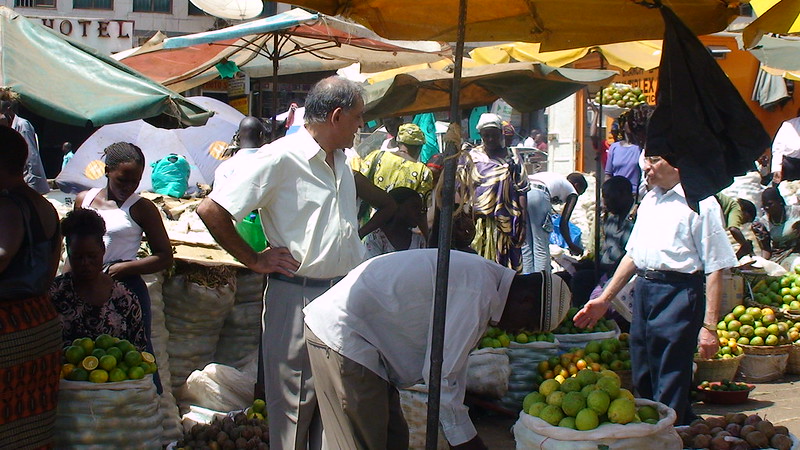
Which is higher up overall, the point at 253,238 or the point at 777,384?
the point at 253,238

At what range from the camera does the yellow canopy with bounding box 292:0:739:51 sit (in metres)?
3.77

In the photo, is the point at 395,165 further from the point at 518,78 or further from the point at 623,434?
the point at 623,434

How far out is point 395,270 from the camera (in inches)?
139

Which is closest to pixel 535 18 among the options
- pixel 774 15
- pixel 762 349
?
pixel 774 15

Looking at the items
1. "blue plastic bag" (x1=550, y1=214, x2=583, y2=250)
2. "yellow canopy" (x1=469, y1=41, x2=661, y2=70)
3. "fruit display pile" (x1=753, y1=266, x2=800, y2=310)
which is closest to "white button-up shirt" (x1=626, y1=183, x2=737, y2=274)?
"fruit display pile" (x1=753, y1=266, x2=800, y2=310)

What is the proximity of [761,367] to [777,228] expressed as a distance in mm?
3418

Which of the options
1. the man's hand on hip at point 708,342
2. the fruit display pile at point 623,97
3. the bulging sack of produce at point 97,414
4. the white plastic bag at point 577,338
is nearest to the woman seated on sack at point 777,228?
the fruit display pile at point 623,97

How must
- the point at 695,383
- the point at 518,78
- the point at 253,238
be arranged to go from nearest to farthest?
1. the point at 253,238
2. the point at 695,383
3. the point at 518,78

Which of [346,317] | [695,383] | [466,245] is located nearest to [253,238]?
[466,245]

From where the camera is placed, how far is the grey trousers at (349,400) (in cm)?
350

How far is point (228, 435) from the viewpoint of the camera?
16.6ft

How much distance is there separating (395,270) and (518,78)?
441 centimetres

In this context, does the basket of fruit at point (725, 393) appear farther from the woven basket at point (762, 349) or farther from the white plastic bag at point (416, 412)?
the white plastic bag at point (416, 412)

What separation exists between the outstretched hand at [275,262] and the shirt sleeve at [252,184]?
213 millimetres
